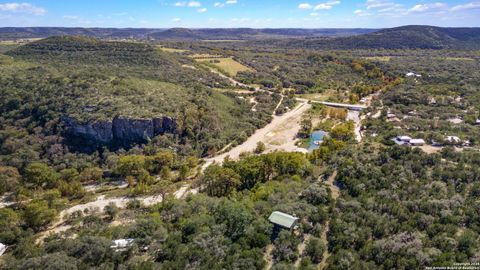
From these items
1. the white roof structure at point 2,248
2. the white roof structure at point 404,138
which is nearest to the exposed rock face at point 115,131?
the white roof structure at point 2,248

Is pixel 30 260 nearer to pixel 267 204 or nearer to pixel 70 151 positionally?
pixel 267 204

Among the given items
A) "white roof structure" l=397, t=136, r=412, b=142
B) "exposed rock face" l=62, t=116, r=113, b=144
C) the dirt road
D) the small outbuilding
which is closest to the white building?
"white roof structure" l=397, t=136, r=412, b=142

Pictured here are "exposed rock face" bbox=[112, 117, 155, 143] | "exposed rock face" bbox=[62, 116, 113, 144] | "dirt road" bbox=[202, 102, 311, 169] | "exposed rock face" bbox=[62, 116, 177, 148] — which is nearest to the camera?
"exposed rock face" bbox=[62, 116, 113, 144]

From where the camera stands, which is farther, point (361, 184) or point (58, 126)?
point (58, 126)

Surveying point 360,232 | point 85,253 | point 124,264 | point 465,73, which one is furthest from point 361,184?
point 465,73

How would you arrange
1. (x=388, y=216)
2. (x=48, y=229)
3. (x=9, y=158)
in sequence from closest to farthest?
(x=388, y=216), (x=48, y=229), (x=9, y=158)

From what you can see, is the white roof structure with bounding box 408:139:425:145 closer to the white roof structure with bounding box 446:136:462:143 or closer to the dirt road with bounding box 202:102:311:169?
the white roof structure with bounding box 446:136:462:143
